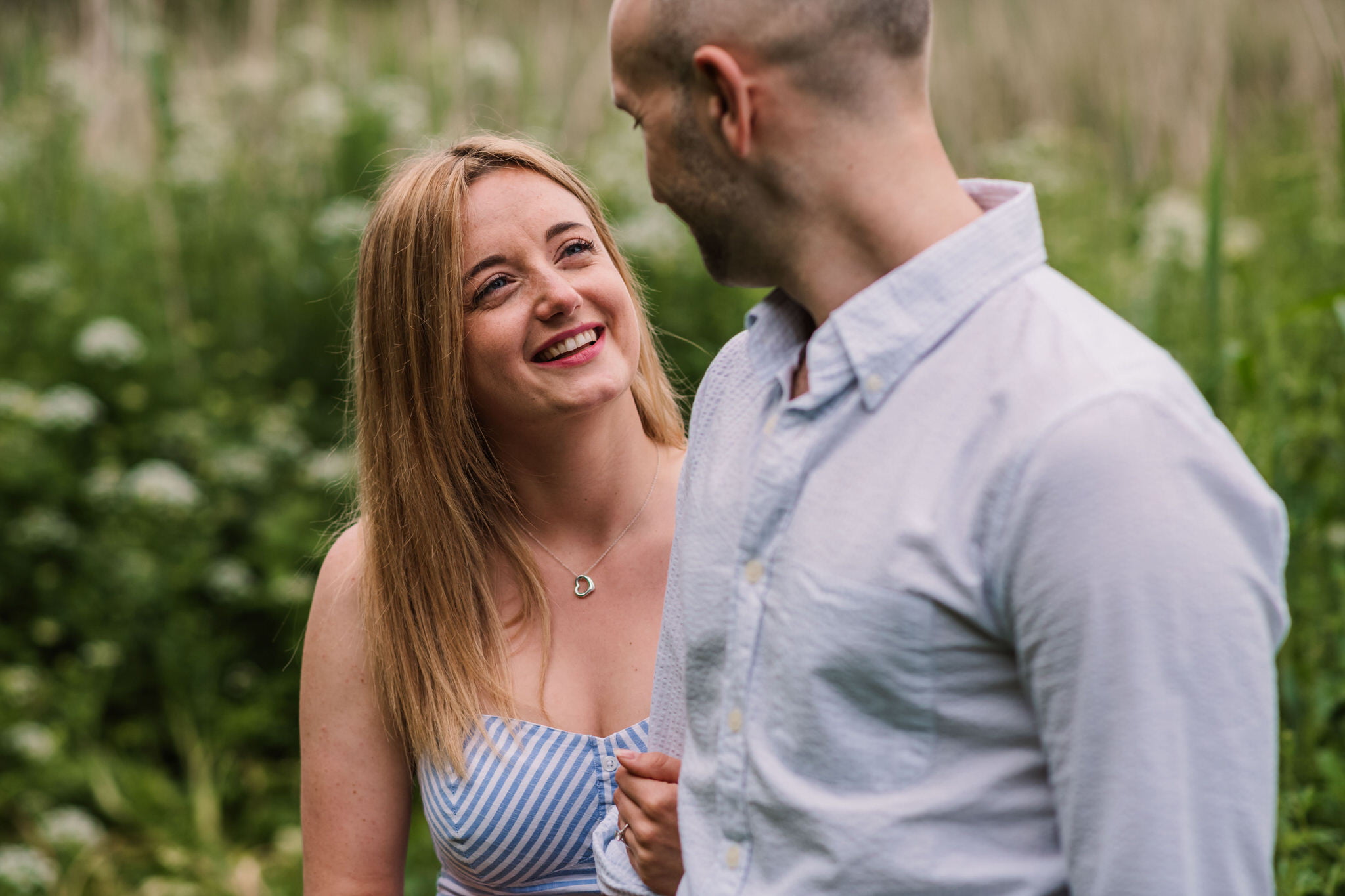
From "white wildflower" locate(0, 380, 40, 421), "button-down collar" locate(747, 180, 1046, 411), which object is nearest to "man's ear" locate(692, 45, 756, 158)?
"button-down collar" locate(747, 180, 1046, 411)

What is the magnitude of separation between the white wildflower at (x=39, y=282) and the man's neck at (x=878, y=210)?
153 inches

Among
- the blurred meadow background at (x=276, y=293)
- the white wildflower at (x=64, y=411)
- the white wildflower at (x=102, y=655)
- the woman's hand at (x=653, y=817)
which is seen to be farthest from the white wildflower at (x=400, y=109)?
the woman's hand at (x=653, y=817)

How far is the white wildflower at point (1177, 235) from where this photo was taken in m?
3.71

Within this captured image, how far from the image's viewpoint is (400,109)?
478 centimetres

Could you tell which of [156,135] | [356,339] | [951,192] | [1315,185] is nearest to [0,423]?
[156,135]

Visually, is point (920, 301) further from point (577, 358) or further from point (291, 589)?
point (291, 589)

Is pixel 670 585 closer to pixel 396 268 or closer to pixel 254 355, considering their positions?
pixel 396 268

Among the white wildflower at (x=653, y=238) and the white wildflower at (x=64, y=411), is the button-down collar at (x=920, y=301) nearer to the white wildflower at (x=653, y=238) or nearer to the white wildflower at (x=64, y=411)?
the white wildflower at (x=653, y=238)

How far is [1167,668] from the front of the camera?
865mm

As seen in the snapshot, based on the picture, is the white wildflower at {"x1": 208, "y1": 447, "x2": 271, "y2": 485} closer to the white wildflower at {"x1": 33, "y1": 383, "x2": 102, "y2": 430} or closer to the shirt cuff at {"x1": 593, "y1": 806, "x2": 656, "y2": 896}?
the white wildflower at {"x1": 33, "y1": 383, "x2": 102, "y2": 430}

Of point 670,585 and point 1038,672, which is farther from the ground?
point 1038,672

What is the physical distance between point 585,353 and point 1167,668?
1.24m

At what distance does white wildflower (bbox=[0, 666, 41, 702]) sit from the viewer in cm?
365

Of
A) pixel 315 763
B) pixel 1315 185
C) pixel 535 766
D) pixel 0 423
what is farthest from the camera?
pixel 1315 185
